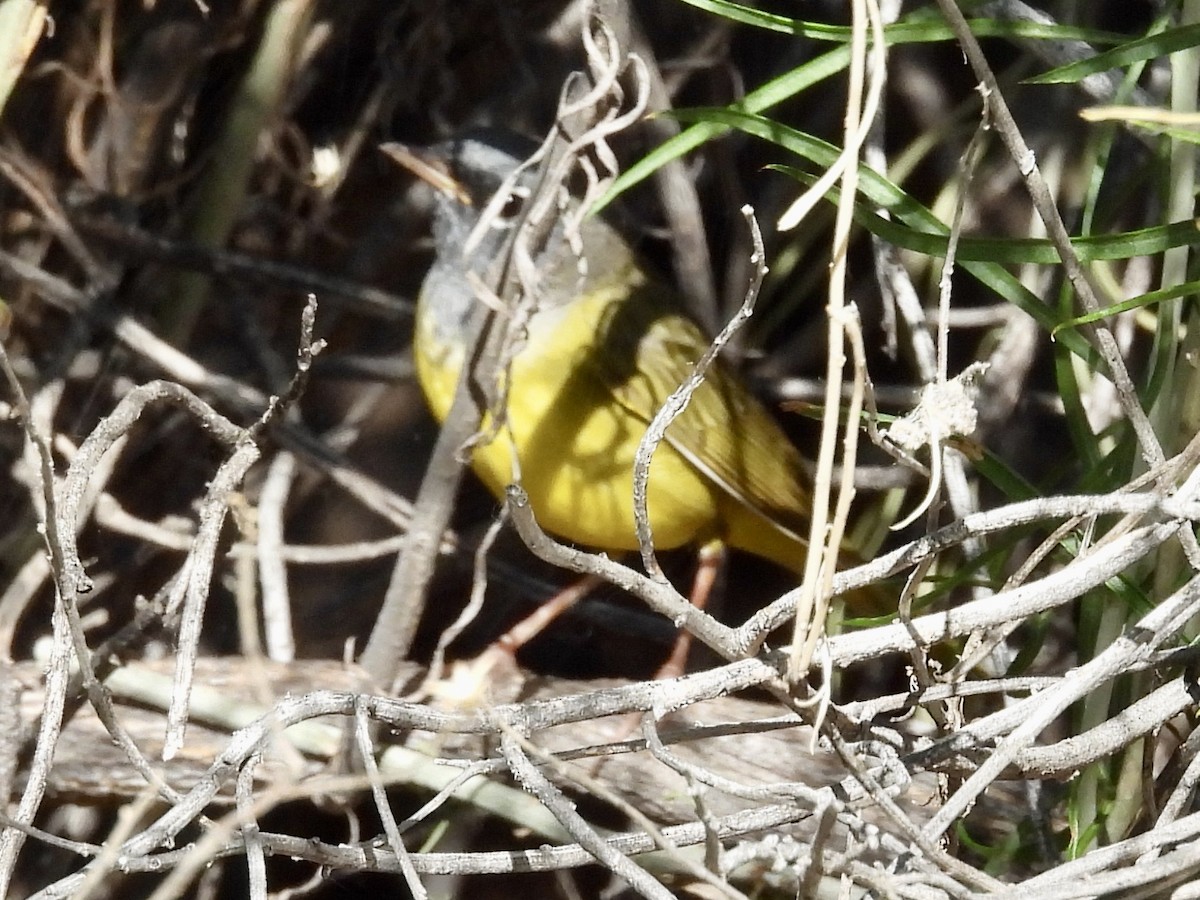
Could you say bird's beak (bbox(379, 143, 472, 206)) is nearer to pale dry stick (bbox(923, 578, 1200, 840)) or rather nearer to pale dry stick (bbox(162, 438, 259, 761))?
pale dry stick (bbox(162, 438, 259, 761))

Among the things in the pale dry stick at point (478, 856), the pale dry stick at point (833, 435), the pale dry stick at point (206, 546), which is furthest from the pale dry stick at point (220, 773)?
the pale dry stick at point (833, 435)

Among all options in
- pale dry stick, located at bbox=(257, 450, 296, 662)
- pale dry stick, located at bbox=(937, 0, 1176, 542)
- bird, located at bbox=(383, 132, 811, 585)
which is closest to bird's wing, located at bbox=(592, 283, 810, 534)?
bird, located at bbox=(383, 132, 811, 585)

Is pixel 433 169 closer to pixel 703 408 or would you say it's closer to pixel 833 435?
pixel 703 408

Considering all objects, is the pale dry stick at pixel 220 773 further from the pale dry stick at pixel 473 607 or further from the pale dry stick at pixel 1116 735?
the pale dry stick at pixel 1116 735

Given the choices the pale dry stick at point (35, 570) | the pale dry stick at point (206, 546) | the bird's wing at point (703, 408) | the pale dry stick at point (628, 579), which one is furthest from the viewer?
the bird's wing at point (703, 408)

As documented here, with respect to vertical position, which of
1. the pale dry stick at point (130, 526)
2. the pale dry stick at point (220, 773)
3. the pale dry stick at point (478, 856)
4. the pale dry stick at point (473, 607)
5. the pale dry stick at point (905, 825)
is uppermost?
the pale dry stick at point (130, 526)

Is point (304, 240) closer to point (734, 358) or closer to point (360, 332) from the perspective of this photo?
point (360, 332)

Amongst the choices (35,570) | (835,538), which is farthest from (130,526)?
(835,538)
